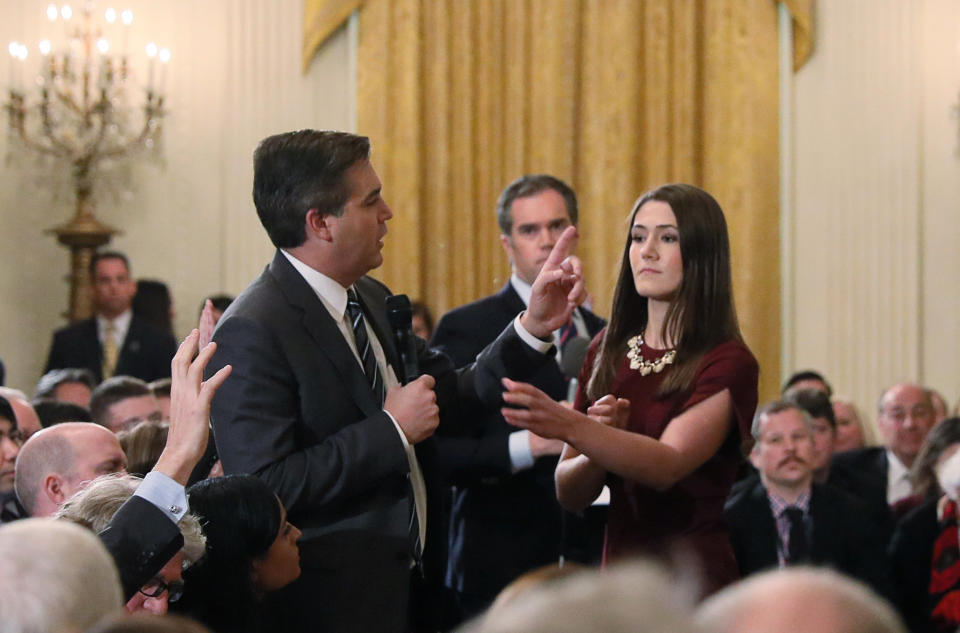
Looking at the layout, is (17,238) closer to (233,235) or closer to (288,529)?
(233,235)

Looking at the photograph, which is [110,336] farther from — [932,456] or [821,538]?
[932,456]

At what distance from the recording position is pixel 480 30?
8570mm

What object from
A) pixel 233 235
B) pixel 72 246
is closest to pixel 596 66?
pixel 233 235

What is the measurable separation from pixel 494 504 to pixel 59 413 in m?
1.61

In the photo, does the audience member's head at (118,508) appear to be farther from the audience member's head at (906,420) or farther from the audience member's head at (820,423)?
the audience member's head at (906,420)

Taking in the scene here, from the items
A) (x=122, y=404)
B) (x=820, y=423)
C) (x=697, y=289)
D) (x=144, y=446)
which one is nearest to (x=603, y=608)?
(x=697, y=289)

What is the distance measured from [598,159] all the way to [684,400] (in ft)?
18.2

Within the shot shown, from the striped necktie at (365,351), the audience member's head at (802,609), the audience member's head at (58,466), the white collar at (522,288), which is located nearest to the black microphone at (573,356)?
the white collar at (522,288)

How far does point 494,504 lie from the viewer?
4.21m

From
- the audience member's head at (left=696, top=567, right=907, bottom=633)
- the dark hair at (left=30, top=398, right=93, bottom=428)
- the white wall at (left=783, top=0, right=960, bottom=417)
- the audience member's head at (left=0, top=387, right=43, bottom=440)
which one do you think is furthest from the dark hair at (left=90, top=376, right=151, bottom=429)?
the white wall at (left=783, top=0, right=960, bottom=417)

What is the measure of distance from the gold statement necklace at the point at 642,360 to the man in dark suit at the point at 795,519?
2135 millimetres

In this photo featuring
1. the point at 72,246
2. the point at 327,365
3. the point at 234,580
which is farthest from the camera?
the point at 72,246

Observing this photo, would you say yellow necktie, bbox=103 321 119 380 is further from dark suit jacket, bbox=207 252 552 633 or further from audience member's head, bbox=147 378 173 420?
dark suit jacket, bbox=207 252 552 633

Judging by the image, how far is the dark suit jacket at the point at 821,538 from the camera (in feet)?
16.9
